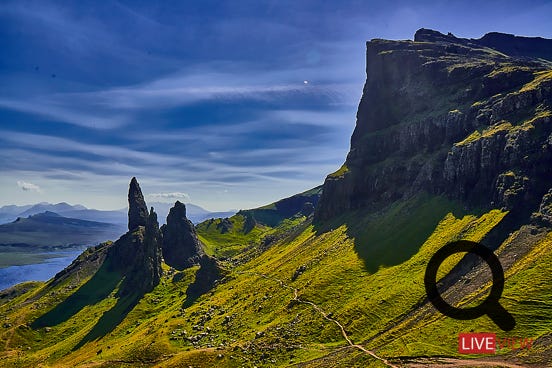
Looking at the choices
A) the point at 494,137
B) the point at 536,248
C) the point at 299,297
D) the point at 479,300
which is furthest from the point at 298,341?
the point at 494,137

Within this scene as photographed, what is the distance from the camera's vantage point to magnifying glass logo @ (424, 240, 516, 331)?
283 ft

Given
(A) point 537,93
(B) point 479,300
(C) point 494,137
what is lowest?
(B) point 479,300

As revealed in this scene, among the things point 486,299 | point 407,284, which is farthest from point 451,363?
point 407,284

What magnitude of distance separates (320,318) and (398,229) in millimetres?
63970

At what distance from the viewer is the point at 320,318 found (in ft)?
378

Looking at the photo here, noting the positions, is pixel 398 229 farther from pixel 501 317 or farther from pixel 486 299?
pixel 501 317

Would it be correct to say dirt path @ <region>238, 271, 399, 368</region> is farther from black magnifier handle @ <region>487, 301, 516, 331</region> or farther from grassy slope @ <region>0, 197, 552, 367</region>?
black magnifier handle @ <region>487, 301, 516, 331</region>

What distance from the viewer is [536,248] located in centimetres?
10369

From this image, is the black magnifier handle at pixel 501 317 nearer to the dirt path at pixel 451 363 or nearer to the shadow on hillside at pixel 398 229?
the dirt path at pixel 451 363

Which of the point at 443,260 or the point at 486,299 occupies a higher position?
the point at 443,260

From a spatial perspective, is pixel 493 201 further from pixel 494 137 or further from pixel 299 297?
pixel 299 297

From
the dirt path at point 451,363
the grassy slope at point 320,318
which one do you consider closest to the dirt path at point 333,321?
the grassy slope at point 320,318

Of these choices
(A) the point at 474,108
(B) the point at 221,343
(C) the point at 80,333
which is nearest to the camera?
(B) the point at 221,343

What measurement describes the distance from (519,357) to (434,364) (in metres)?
15.4
